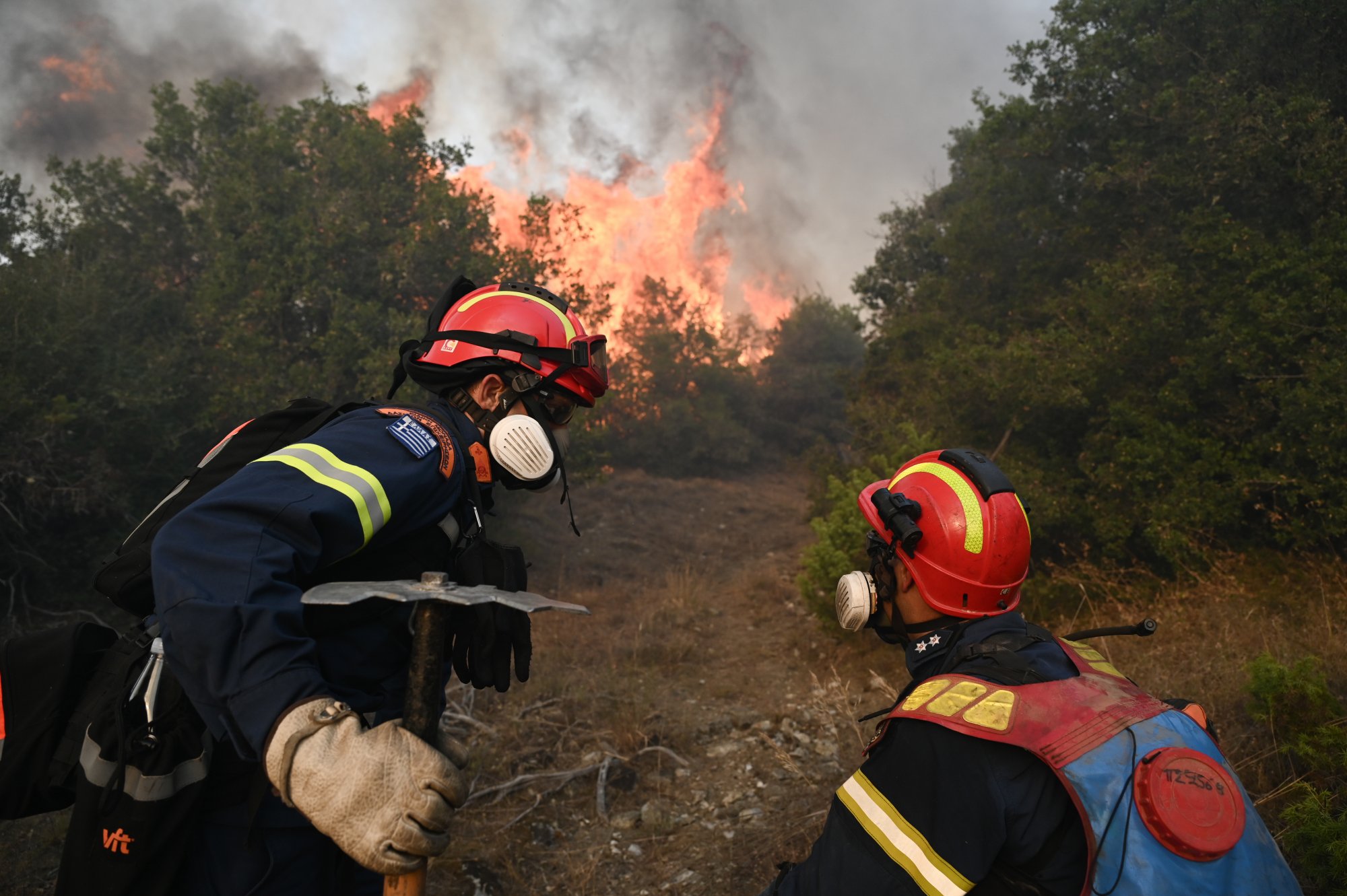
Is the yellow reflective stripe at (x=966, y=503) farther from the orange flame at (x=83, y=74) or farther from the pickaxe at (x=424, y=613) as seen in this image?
the orange flame at (x=83, y=74)

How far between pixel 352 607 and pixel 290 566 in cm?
38

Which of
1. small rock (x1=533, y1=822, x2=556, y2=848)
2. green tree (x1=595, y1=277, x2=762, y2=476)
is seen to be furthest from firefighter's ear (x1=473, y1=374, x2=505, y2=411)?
green tree (x1=595, y1=277, x2=762, y2=476)

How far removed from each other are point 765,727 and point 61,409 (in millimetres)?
7951

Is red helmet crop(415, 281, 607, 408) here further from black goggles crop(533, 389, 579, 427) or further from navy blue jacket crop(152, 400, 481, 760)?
navy blue jacket crop(152, 400, 481, 760)

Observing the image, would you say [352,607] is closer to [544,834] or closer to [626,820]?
[544,834]

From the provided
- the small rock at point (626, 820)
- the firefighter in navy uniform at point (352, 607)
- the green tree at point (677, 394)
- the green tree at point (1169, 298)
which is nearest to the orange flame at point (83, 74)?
the green tree at point (677, 394)

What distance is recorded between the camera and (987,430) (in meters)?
10.6

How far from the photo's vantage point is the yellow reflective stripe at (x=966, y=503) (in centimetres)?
216

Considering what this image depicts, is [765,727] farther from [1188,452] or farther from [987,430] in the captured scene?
[987,430]

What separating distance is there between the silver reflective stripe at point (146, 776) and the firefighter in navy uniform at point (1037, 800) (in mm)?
1398

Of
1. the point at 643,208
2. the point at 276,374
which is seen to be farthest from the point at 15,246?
the point at 643,208

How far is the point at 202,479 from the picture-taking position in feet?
6.12

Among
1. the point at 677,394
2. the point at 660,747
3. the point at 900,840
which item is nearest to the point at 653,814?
A: the point at 660,747

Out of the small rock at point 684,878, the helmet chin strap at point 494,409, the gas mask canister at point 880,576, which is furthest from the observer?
the small rock at point 684,878
